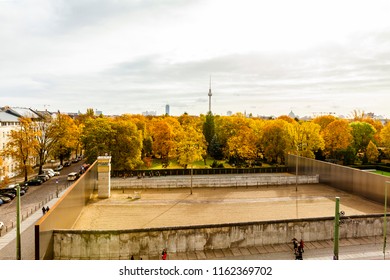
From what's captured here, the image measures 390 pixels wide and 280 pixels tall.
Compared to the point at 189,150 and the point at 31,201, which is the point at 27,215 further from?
the point at 189,150

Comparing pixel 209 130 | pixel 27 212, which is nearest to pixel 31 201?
pixel 27 212

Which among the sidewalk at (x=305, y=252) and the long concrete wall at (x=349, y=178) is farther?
the long concrete wall at (x=349, y=178)

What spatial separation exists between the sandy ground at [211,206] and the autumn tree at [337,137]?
856 inches

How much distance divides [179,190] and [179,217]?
1041 centimetres

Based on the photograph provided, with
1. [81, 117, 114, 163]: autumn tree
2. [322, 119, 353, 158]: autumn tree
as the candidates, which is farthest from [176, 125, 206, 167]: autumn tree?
[322, 119, 353, 158]: autumn tree

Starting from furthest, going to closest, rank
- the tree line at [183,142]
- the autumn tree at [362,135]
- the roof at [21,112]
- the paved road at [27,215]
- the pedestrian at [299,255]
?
the autumn tree at [362,135], the roof at [21,112], the tree line at [183,142], the paved road at [27,215], the pedestrian at [299,255]

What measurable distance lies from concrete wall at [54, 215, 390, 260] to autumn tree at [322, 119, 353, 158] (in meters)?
37.1

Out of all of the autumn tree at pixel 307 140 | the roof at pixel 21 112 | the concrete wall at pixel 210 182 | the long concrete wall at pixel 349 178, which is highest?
the roof at pixel 21 112

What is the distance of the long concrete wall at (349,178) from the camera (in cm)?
3225

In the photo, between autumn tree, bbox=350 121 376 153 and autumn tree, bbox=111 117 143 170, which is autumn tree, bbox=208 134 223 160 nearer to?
autumn tree, bbox=111 117 143 170

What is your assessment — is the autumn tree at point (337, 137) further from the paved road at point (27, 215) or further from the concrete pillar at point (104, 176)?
the paved road at point (27, 215)

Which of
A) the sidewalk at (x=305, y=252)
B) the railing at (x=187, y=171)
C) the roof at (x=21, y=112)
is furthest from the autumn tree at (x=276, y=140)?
the roof at (x=21, y=112)

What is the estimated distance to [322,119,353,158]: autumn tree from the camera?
57.6 metres
